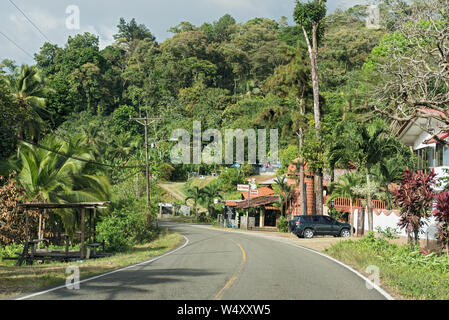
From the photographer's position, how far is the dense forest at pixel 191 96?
1076 inches

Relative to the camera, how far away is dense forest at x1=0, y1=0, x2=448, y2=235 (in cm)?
2733

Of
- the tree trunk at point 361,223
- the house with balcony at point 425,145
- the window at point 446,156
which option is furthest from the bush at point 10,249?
the window at point 446,156

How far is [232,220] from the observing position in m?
55.7

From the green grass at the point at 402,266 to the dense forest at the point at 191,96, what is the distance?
5812 millimetres

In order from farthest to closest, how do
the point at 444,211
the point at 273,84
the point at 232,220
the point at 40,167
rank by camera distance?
1. the point at 232,220
2. the point at 273,84
3. the point at 40,167
4. the point at 444,211

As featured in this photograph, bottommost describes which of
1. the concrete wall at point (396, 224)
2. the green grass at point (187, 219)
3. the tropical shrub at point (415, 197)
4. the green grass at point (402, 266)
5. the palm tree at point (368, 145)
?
the green grass at point (187, 219)

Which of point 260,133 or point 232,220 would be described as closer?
point 232,220

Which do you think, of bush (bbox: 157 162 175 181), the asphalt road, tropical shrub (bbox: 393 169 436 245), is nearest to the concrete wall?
tropical shrub (bbox: 393 169 436 245)

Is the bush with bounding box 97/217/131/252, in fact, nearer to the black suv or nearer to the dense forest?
the dense forest

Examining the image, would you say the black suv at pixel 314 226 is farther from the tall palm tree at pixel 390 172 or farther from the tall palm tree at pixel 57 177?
the tall palm tree at pixel 57 177
